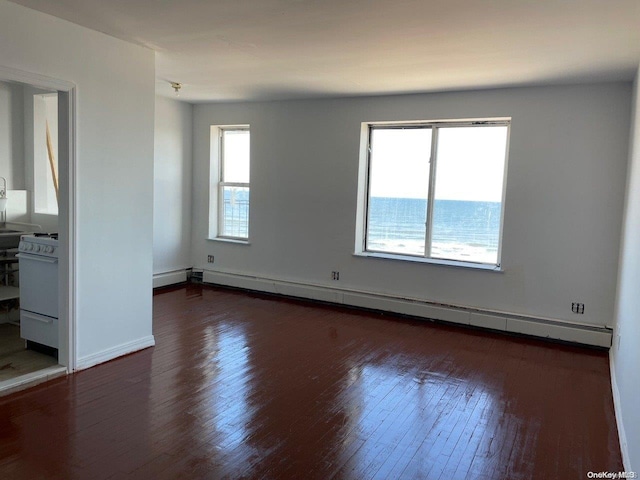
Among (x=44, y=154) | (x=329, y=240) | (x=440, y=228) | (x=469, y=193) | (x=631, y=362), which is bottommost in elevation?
(x=631, y=362)

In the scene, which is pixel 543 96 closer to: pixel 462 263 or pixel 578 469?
pixel 462 263

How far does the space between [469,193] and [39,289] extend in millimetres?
4205

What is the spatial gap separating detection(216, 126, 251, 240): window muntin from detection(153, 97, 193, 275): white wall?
0.45 meters

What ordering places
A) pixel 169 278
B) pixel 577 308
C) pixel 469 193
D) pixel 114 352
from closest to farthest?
pixel 114 352, pixel 577 308, pixel 469 193, pixel 169 278

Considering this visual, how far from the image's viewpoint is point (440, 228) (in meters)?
5.45

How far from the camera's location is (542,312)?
4.79 metres

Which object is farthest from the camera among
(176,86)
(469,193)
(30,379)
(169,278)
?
(169,278)

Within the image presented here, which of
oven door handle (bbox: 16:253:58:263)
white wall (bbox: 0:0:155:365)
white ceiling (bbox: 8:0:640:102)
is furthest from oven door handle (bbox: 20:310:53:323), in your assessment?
white ceiling (bbox: 8:0:640:102)

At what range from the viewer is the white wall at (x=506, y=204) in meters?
4.48

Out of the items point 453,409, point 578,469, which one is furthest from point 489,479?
point 453,409

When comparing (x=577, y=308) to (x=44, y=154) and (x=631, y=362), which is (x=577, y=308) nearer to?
(x=631, y=362)

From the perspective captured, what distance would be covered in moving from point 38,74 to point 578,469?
3948 mm

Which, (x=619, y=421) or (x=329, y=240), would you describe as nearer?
(x=619, y=421)

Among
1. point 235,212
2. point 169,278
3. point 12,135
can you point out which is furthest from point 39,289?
point 235,212
